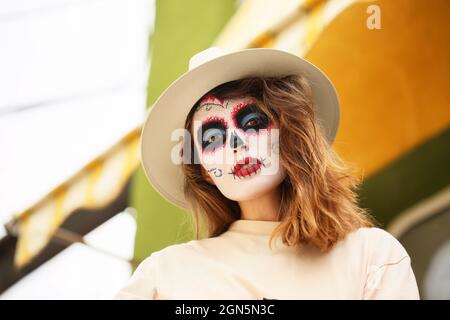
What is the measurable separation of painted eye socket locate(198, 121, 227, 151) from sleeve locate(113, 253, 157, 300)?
12.5 inches

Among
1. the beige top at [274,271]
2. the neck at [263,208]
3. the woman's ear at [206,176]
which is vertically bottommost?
the beige top at [274,271]

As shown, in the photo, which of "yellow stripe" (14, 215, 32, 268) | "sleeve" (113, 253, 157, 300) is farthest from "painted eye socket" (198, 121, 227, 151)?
"yellow stripe" (14, 215, 32, 268)

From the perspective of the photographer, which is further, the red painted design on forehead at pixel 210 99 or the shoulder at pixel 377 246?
the red painted design on forehead at pixel 210 99

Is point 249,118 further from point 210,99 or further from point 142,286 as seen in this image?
point 142,286

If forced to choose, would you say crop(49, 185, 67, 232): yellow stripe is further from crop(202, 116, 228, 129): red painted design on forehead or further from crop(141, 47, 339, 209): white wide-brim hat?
crop(202, 116, 228, 129): red painted design on forehead

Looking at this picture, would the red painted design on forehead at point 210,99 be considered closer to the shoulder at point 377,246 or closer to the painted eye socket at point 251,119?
the painted eye socket at point 251,119

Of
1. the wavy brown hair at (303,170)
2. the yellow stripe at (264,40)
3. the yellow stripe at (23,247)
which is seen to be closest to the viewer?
the wavy brown hair at (303,170)

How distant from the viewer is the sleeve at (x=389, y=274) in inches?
46.2

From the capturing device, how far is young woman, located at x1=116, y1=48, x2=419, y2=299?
1238 mm

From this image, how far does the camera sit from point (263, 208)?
1.39 meters

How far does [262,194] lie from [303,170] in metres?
0.12

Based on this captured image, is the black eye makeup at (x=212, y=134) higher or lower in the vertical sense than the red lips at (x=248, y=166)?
higher

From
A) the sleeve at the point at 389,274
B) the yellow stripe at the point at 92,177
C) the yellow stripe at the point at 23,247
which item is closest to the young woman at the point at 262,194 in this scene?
the sleeve at the point at 389,274

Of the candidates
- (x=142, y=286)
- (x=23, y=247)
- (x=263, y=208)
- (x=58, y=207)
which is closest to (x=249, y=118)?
(x=263, y=208)
